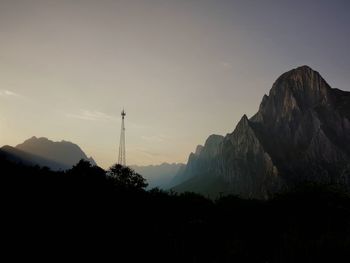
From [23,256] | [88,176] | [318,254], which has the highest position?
[88,176]

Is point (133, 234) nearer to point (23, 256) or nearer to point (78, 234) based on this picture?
point (78, 234)

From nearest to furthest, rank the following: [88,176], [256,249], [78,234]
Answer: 1. [256,249]
2. [78,234]
3. [88,176]

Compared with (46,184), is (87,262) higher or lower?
lower

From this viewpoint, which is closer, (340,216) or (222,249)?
(222,249)

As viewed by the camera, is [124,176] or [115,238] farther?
[124,176]

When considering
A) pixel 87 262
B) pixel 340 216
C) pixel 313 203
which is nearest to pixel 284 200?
pixel 313 203

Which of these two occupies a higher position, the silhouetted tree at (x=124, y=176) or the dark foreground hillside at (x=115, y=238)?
the silhouetted tree at (x=124, y=176)

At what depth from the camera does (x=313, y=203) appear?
55.0 m

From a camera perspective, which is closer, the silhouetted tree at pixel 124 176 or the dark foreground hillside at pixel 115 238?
the dark foreground hillside at pixel 115 238

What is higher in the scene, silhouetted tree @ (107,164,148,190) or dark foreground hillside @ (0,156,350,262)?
silhouetted tree @ (107,164,148,190)

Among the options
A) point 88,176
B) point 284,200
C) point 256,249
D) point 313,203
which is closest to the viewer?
point 256,249

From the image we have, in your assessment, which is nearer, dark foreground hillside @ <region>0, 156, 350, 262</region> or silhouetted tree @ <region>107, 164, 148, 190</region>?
dark foreground hillside @ <region>0, 156, 350, 262</region>

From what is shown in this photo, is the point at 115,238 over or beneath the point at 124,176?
beneath

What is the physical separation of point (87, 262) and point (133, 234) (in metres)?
6.20
